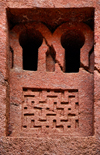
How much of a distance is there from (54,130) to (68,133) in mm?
144

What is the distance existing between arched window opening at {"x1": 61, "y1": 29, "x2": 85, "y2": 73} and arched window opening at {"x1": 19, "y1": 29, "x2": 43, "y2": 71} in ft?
0.96

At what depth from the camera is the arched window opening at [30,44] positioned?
142 inches

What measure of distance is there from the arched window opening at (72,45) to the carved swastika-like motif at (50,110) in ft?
2.07

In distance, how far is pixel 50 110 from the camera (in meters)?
3.34

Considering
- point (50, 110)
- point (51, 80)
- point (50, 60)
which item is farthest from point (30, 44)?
point (50, 110)

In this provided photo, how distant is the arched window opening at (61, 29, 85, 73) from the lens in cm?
357

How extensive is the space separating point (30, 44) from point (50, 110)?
911mm

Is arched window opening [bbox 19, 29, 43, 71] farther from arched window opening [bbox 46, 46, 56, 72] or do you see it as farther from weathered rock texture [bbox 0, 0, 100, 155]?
arched window opening [bbox 46, 46, 56, 72]

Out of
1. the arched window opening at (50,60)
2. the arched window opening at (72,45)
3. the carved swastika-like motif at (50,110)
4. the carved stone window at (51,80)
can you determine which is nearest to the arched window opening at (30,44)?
the carved stone window at (51,80)

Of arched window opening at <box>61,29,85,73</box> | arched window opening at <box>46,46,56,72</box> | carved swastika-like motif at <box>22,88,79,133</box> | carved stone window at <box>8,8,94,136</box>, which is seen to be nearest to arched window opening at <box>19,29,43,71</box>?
carved stone window at <box>8,8,94,136</box>

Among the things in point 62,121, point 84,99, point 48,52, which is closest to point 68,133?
point 62,121

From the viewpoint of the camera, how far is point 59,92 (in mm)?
3393

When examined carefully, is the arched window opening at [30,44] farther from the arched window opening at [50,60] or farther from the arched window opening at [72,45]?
the arched window opening at [72,45]

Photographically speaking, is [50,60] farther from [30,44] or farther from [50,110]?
[50,110]
